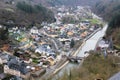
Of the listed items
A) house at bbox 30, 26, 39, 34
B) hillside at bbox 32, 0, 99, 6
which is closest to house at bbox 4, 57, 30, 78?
house at bbox 30, 26, 39, 34

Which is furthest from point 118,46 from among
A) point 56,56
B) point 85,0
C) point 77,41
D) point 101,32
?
point 85,0

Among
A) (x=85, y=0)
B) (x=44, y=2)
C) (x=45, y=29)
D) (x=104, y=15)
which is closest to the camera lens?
(x=45, y=29)

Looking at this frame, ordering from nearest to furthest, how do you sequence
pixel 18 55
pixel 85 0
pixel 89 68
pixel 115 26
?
pixel 89 68, pixel 18 55, pixel 115 26, pixel 85 0

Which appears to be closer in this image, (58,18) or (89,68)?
(89,68)

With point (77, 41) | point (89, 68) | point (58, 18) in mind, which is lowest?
point (89, 68)

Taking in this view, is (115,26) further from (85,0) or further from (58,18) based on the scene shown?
(85,0)

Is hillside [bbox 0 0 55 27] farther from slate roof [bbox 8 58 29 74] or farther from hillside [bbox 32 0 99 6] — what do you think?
hillside [bbox 32 0 99 6]
